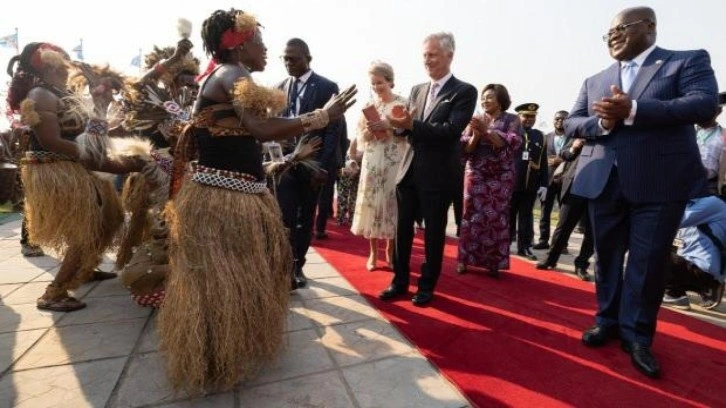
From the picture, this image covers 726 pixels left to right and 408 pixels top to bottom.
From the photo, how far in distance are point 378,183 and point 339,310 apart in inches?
59.7

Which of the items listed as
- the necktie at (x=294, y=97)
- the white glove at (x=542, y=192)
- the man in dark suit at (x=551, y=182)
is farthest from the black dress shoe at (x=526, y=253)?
the necktie at (x=294, y=97)

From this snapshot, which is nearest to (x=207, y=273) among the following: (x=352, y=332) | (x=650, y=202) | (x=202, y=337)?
(x=202, y=337)

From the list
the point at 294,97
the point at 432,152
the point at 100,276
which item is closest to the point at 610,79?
the point at 432,152

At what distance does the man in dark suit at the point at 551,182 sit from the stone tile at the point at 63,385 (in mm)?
5575

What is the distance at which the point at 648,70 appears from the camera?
241 cm

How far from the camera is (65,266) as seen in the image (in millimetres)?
3027

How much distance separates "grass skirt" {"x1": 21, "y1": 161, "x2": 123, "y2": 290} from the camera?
2943mm

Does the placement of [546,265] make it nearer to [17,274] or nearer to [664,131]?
[664,131]

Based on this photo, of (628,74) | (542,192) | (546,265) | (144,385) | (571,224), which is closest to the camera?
(144,385)

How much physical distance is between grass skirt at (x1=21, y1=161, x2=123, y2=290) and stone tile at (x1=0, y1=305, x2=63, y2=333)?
0.24m

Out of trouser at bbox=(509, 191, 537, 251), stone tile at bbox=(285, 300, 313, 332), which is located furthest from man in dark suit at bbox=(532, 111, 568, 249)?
stone tile at bbox=(285, 300, 313, 332)

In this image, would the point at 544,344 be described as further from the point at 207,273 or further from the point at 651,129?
the point at 207,273

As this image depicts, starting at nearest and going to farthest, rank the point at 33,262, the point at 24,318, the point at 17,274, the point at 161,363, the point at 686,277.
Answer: the point at 161,363
the point at 24,318
the point at 686,277
the point at 17,274
the point at 33,262

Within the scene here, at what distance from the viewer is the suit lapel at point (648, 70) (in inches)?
94.0
